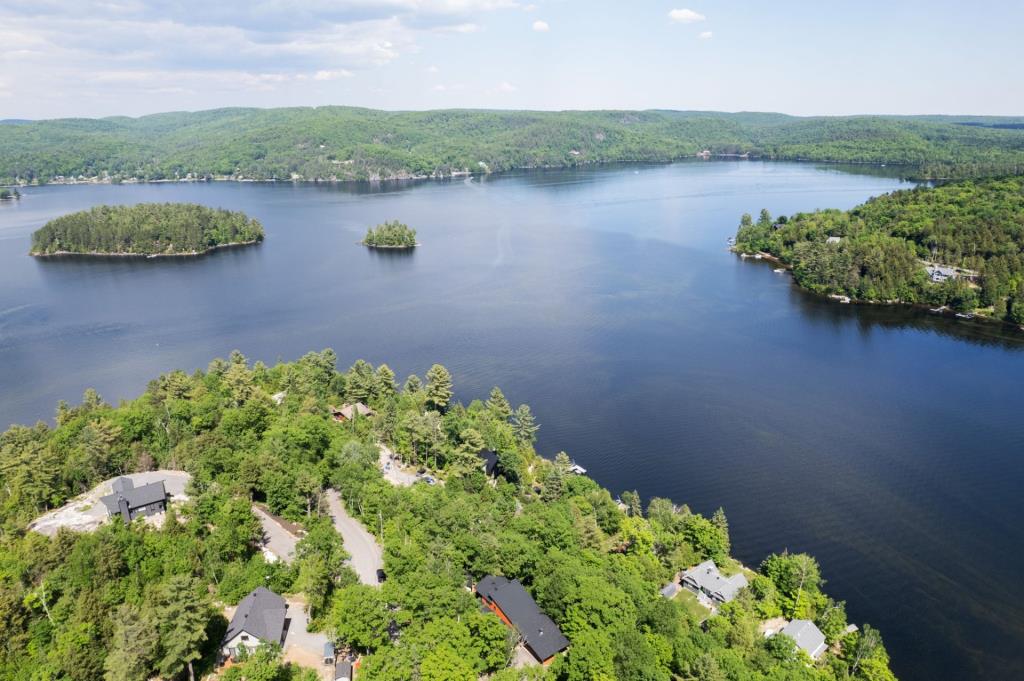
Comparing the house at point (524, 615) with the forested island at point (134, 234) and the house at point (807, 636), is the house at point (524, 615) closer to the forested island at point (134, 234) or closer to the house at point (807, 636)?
the house at point (807, 636)

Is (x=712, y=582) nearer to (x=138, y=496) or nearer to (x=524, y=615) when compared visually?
(x=524, y=615)

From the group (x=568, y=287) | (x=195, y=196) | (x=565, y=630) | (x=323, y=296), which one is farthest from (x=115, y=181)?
(x=565, y=630)

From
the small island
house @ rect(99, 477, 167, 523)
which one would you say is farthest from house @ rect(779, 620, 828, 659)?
the small island

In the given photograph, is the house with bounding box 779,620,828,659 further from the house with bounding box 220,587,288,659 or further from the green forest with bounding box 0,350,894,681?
the house with bounding box 220,587,288,659

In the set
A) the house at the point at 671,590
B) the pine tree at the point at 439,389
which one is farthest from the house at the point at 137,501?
the house at the point at 671,590

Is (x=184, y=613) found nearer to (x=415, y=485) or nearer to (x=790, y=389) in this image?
(x=415, y=485)

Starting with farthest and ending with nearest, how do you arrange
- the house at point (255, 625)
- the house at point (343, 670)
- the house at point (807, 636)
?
the house at point (807, 636)
the house at point (255, 625)
the house at point (343, 670)

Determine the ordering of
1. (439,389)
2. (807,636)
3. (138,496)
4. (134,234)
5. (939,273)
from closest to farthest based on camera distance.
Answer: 1. (807,636)
2. (138,496)
3. (439,389)
4. (939,273)
5. (134,234)

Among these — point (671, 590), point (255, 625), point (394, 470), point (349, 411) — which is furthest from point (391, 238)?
point (255, 625)
